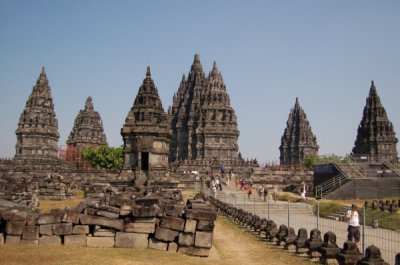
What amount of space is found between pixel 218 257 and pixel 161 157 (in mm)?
26036

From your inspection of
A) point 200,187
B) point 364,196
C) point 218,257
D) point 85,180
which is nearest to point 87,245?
point 218,257

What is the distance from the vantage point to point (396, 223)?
67.7 feet

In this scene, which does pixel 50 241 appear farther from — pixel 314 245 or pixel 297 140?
pixel 297 140

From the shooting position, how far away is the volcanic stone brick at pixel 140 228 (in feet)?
35.4

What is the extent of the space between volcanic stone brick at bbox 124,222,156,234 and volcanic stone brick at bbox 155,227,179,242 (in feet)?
0.54

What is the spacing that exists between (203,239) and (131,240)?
1.81m

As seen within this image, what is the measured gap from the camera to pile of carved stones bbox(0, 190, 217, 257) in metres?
10.5

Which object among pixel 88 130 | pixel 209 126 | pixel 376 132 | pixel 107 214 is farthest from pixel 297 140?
pixel 107 214

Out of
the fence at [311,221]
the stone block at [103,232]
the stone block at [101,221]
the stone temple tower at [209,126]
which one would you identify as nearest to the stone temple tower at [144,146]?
the fence at [311,221]

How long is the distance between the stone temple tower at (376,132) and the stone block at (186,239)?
2967 inches

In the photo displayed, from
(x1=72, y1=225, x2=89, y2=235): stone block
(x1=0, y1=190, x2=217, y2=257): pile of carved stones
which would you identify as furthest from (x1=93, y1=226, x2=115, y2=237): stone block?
(x1=72, y1=225, x2=89, y2=235): stone block

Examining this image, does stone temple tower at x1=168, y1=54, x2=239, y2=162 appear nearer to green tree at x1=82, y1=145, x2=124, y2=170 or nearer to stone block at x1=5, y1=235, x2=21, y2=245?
green tree at x1=82, y1=145, x2=124, y2=170

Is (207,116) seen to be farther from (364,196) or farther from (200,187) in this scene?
(364,196)

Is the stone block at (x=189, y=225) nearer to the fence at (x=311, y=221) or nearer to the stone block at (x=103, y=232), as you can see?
the stone block at (x=103, y=232)
